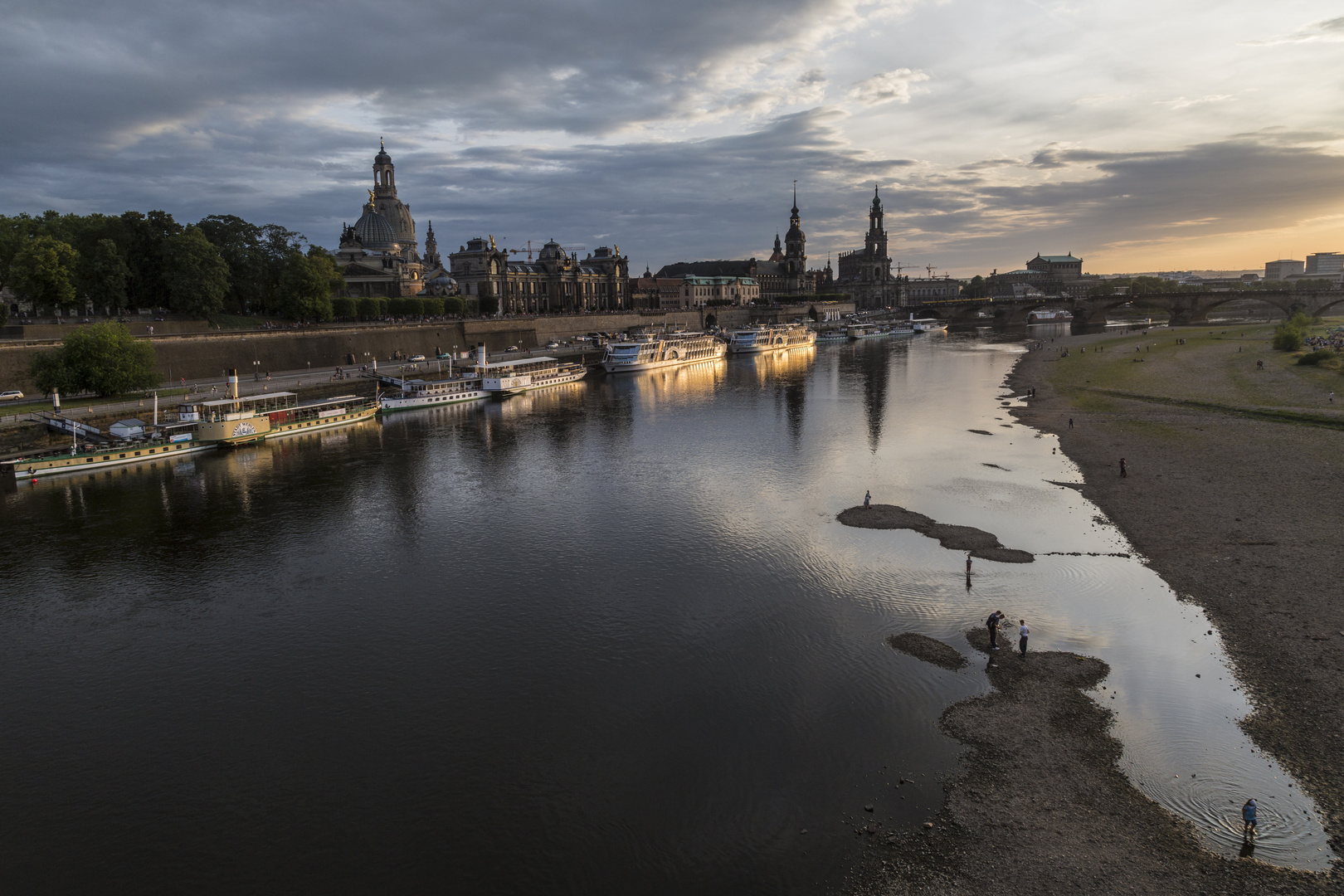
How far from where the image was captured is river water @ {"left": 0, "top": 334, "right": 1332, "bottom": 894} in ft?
43.0

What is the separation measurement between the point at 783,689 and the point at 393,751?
861cm

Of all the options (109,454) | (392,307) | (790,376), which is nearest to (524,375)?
(790,376)

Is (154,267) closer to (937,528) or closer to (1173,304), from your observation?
(937,528)

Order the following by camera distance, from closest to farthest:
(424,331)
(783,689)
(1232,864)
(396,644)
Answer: (1232,864) < (783,689) < (396,644) < (424,331)

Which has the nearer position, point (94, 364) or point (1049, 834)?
point (1049, 834)

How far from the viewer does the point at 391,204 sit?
138000mm

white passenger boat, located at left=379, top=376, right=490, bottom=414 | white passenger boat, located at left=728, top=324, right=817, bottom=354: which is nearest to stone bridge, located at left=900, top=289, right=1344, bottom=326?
white passenger boat, located at left=728, top=324, right=817, bottom=354

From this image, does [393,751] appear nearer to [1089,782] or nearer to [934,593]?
[1089,782]

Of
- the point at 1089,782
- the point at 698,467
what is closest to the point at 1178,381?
the point at 698,467

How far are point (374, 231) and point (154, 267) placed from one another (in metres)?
66.1

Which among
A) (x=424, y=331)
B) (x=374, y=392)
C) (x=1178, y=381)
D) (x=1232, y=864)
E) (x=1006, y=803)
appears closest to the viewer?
(x=1232, y=864)

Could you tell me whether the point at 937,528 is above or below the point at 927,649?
above

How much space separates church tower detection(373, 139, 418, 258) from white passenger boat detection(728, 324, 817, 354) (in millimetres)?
63386

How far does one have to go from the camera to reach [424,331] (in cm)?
8688
